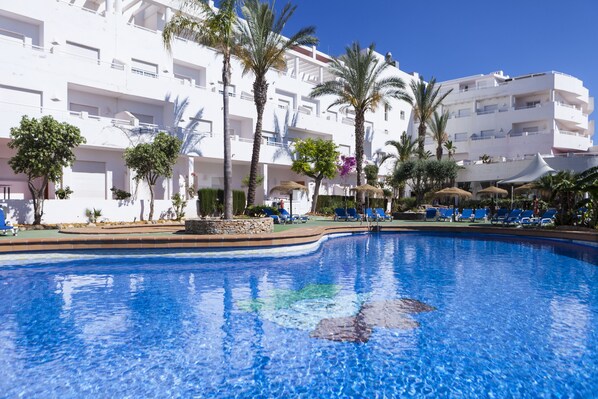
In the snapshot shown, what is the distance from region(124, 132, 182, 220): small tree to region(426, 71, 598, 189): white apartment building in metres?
27.9

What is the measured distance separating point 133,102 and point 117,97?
939 millimetres

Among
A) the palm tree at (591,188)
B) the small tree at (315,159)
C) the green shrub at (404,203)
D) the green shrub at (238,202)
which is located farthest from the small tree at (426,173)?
the palm tree at (591,188)

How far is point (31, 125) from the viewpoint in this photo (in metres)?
16.3

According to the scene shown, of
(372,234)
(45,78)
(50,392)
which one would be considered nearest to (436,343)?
(50,392)

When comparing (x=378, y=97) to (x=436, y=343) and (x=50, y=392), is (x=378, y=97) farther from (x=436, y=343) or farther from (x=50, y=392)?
(x=50, y=392)

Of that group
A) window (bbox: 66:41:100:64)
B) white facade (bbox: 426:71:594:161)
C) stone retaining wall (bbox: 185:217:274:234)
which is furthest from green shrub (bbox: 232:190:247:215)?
white facade (bbox: 426:71:594:161)

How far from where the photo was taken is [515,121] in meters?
42.0

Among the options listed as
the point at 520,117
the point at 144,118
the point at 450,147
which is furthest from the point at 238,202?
the point at 520,117

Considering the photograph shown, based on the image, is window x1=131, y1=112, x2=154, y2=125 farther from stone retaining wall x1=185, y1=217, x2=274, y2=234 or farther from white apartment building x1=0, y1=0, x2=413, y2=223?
stone retaining wall x1=185, y1=217, x2=274, y2=234

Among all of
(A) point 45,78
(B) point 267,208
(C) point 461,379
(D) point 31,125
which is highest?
(A) point 45,78

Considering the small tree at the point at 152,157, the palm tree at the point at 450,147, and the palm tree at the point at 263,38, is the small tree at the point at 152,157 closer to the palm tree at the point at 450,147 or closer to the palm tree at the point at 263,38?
the palm tree at the point at 263,38

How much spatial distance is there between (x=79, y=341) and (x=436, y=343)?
4.43 m

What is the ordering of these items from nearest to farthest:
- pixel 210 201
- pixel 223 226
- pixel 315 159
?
1. pixel 223 226
2. pixel 210 201
3. pixel 315 159

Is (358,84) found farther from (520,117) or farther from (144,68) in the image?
(520,117)
